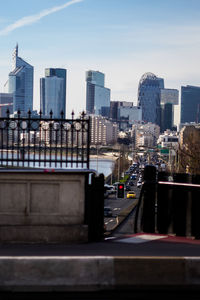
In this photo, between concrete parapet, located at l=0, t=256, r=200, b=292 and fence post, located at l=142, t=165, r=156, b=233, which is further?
fence post, located at l=142, t=165, r=156, b=233

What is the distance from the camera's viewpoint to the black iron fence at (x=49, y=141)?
10289 millimetres

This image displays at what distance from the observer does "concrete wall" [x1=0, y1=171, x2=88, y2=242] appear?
32.8ft

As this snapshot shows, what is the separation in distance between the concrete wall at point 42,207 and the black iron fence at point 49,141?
45 cm

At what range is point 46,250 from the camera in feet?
29.2

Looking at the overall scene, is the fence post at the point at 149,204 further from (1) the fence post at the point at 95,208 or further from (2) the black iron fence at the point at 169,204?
(1) the fence post at the point at 95,208

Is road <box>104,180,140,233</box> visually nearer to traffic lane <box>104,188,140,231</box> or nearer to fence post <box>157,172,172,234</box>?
traffic lane <box>104,188,140,231</box>

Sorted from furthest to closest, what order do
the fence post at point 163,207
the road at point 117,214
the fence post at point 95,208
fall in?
the road at point 117,214 < the fence post at point 163,207 < the fence post at point 95,208

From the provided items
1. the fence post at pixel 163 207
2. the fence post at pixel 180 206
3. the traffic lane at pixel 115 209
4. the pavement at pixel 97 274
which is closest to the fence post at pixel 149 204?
the fence post at pixel 163 207

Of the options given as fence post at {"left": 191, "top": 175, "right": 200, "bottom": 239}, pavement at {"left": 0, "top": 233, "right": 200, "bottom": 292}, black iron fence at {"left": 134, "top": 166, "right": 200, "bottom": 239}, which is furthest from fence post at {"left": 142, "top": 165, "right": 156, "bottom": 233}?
pavement at {"left": 0, "top": 233, "right": 200, "bottom": 292}

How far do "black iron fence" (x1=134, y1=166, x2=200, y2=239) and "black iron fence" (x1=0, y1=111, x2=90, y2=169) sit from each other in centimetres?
147

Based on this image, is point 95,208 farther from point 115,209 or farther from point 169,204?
point 115,209

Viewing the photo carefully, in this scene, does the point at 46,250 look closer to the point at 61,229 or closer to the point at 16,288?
the point at 61,229

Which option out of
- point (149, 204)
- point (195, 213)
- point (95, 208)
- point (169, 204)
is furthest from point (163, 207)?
point (95, 208)

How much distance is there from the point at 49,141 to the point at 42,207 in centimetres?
141
